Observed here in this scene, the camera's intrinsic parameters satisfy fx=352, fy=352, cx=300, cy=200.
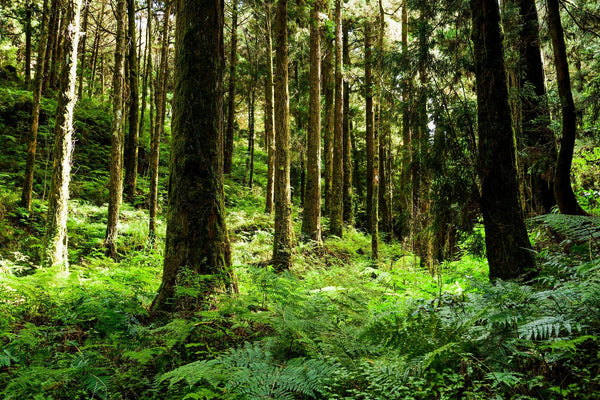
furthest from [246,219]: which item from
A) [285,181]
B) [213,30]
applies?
[213,30]

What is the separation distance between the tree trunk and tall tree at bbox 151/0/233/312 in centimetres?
523

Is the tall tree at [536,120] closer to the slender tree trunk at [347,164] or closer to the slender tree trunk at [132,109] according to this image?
the slender tree trunk at [347,164]

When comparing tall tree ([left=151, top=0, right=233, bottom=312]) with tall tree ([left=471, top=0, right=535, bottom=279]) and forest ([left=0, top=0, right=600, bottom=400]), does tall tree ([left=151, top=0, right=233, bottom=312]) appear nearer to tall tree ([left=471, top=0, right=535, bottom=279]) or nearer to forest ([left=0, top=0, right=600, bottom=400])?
forest ([left=0, top=0, right=600, bottom=400])

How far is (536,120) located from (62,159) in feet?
34.3

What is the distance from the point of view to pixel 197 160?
4.89 metres

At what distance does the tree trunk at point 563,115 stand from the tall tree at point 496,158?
1.50 metres

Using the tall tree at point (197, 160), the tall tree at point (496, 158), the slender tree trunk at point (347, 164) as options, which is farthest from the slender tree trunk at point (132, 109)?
the tall tree at point (496, 158)

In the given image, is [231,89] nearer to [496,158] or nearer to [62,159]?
[62,159]

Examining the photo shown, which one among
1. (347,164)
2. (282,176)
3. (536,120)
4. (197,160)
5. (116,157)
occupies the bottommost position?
(197,160)

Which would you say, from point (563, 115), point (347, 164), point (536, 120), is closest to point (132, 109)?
point (347, 164)

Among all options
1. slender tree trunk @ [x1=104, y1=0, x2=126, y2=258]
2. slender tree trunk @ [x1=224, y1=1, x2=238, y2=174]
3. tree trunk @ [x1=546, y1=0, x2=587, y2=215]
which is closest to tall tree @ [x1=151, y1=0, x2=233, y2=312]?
tree trunk @ [x1=546, y1=0, x2=587, y2=215]

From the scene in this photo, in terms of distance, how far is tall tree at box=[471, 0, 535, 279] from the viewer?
14.7 ft

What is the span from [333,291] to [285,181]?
466cm

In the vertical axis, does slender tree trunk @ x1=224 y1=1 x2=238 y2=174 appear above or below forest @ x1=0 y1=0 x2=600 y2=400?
above
